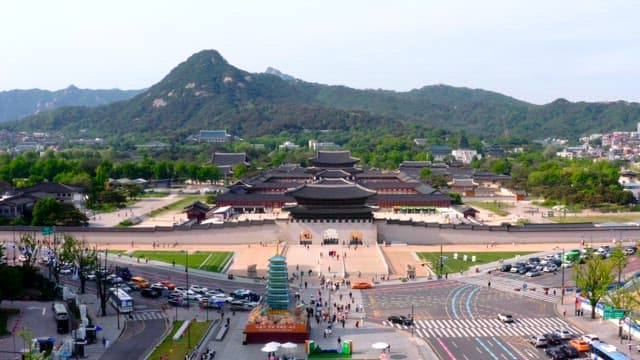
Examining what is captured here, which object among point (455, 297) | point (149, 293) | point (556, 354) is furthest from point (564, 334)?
point (149, 293)

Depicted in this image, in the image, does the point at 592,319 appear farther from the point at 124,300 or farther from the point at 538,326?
the point at 124,300

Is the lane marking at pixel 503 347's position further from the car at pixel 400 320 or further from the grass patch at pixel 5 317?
the grass patch at pixel 5 317

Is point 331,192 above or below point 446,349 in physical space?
above

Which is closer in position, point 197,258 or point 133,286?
point 133,286

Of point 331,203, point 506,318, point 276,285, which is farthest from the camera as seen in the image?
point 331,203

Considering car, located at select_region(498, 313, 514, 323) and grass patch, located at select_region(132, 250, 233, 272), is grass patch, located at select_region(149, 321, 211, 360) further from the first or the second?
car, located at select_region(498, 313, 514, 323)

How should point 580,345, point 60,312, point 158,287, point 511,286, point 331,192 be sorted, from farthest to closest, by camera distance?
1. point 331,192
2. point 511,286
3. point 158,287
4. point 60,312
5. point 580,345

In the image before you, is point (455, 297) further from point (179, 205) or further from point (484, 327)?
point (179, 205)
